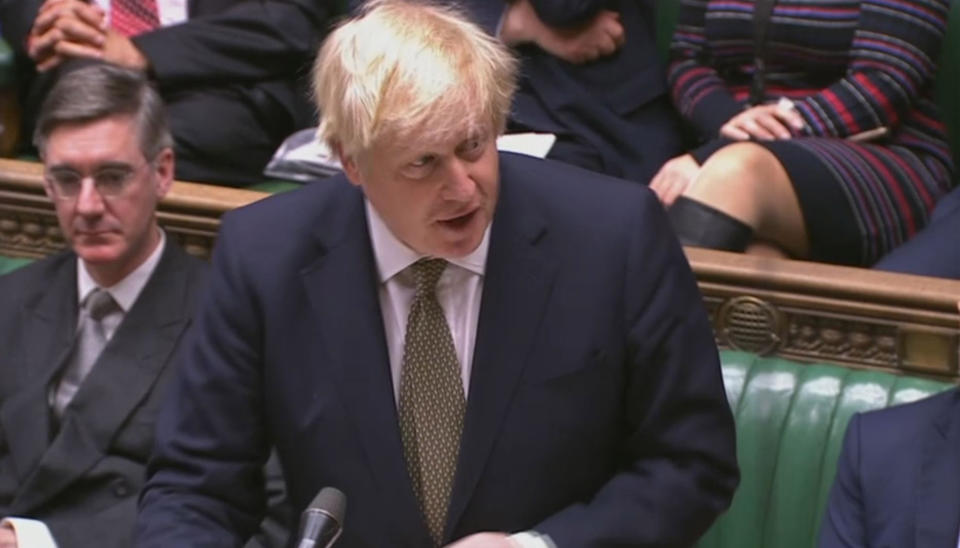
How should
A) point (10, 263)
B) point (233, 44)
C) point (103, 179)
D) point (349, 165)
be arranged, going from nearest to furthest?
point (349, 165) < point (103, 179) < point (10, 263) < point (233, 44)

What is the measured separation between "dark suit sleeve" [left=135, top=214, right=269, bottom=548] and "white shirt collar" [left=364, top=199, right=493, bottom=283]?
13 centimetres

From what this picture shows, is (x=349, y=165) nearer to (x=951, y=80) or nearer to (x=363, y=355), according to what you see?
(x=363, y=355)

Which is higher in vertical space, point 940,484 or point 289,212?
point 289,212

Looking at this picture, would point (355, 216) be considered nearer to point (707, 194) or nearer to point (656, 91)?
point (707, 194)

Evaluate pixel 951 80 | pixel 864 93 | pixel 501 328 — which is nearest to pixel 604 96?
pixel 864 93

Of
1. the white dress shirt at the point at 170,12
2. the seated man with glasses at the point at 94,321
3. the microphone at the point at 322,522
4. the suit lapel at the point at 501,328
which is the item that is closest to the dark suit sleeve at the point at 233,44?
the white dress shirt at the point at 170,12

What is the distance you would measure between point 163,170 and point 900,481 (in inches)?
44.1

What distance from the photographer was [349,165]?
5.54 feet

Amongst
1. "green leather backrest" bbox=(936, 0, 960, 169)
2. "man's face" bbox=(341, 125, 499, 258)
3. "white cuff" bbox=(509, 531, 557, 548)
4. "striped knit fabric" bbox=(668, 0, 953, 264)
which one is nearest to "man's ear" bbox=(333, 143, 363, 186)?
"man's face" bbox=(341, 125, 499, 258)

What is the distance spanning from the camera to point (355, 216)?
1.77 meters

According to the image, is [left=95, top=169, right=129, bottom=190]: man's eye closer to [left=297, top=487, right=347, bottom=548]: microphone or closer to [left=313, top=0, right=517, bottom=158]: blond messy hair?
[left=313, top=0, right=517, bottom=158]: blond messy hair

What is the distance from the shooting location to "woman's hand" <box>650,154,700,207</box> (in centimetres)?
258

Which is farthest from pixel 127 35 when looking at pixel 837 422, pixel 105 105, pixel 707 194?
pixel 837 422

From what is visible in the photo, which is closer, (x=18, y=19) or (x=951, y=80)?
(x=951, y=80)
